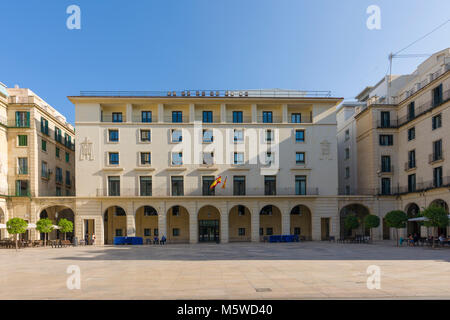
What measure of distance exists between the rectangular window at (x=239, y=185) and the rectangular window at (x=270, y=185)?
2.88 m

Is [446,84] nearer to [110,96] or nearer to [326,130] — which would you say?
[326,130]

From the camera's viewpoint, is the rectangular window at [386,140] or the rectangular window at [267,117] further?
the rectangular window at [386,140]

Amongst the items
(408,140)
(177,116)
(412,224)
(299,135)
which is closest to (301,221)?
(299,135)

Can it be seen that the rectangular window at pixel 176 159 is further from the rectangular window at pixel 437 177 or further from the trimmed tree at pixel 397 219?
the rectangular window at pixel 437 177

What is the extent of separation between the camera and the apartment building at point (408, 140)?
40094 millimetres

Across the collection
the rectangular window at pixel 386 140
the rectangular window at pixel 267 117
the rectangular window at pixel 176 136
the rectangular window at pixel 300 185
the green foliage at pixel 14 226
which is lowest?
the green foliage at pixel 14 226

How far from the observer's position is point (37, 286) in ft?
48.6

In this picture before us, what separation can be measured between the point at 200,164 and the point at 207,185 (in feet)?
9.02

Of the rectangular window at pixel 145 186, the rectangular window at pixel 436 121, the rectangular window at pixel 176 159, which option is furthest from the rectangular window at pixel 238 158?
the rectangular window at pixel 436 121

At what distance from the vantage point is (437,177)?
40344 mm

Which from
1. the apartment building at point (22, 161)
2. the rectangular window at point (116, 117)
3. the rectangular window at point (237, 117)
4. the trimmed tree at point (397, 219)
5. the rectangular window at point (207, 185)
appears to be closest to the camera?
the trimmed tree at point (397, 219)
